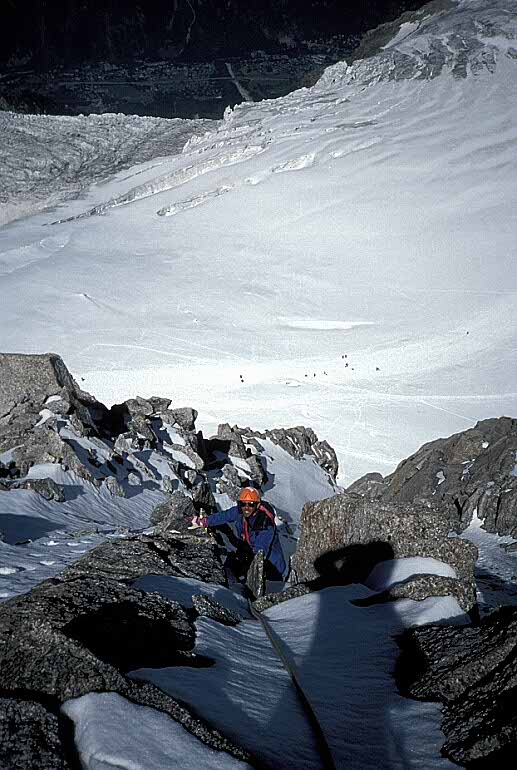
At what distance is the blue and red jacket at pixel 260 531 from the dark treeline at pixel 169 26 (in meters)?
53.3

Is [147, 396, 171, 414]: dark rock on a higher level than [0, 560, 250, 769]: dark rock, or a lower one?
lower

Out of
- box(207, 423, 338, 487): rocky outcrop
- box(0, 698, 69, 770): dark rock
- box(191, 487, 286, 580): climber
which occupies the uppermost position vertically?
box(0, 698, 69, 770): dark rock

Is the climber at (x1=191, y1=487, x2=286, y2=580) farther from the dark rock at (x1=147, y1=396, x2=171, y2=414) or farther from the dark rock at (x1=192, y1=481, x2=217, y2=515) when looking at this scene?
the dark rock at (x1=147, y1=396, x2=171, y2=414)

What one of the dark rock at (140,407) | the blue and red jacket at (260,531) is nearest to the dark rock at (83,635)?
the blue and red jacket at (260,531)

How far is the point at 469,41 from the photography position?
4031cm

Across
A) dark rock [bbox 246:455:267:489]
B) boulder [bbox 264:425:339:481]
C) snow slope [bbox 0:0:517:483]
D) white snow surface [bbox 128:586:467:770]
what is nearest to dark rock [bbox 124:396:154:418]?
dark rock [bbox 246:455:267:489]

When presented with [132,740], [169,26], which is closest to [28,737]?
[132,740]

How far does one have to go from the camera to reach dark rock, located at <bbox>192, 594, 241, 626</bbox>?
3.09m

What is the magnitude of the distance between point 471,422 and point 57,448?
34.2 ft

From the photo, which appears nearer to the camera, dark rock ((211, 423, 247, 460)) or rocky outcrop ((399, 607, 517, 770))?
rocky outcrop ((399, 607, 517, 770))

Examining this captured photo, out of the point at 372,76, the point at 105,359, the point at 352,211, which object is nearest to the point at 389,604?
the point at 105,359

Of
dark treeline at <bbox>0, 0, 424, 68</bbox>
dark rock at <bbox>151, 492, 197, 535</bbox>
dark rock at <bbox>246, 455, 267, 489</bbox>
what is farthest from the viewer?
dark treeline at <bbox>0, 0, 424, 68</bbox>

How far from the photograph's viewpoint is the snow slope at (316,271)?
1747 cm

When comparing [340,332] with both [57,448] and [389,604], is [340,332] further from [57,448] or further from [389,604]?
[389,604]
